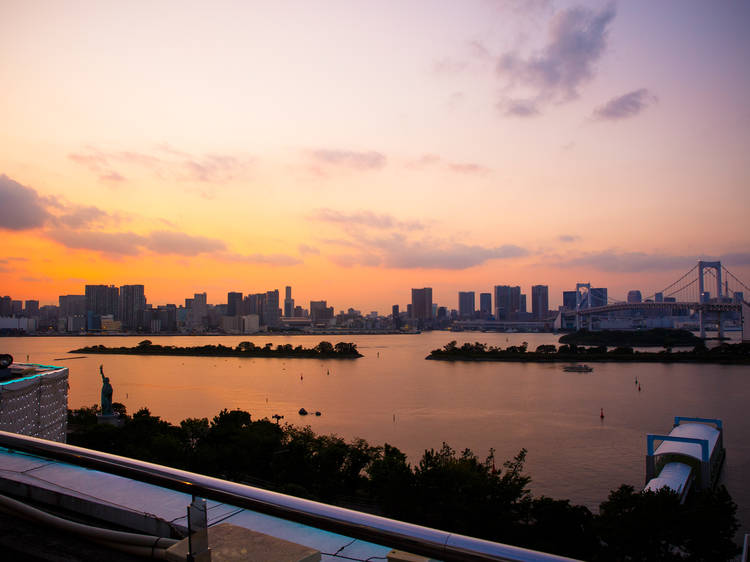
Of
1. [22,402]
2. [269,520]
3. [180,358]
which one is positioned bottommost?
[180,358]

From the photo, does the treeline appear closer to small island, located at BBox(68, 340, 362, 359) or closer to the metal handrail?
the metal handrail

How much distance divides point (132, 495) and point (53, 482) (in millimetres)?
149

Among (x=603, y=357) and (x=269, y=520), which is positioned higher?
(x=269, y=520)

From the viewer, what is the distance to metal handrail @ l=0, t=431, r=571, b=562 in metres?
0.39

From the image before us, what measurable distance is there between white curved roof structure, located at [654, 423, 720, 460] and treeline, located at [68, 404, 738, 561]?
0.86m

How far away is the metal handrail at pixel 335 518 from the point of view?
390 mm

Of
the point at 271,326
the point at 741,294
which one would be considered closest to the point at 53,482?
the point at 741,294

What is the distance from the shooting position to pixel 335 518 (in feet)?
1.44

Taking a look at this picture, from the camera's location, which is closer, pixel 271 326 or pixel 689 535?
pixel 689 535

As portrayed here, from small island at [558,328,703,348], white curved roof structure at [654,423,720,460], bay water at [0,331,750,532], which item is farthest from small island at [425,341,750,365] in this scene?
white curved roof structure at [654,423,720,460]

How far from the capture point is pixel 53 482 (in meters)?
0.78

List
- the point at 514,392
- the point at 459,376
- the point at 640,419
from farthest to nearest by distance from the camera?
1. the point at 459,376
2. the point at 514,392
3. the point at 640,419

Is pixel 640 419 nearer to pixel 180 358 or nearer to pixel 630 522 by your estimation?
pixel 630 522

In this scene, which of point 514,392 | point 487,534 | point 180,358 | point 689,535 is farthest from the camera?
point 180,358
